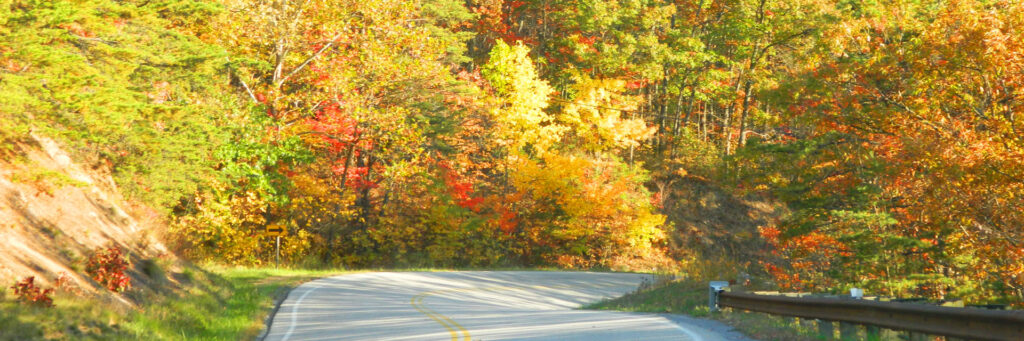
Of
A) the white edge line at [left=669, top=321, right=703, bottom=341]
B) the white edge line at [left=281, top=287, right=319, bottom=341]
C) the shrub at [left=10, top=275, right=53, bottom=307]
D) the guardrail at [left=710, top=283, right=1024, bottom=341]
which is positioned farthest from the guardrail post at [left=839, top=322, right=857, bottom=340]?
the shrub at [left=10, top=275, right=53, bottom=307]

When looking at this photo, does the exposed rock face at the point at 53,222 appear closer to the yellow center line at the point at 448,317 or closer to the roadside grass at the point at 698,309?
the yellow center line at the point at 448,317

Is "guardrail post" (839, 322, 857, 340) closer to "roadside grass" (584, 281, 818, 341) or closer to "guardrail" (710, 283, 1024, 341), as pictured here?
"guardrail" (710, 283, 1024, 341)

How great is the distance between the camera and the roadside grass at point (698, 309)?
456 inches

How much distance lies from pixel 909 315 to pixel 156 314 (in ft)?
38.8

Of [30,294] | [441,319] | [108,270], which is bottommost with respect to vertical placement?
[441,319]

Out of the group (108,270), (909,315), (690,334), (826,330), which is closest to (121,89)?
(108,270)

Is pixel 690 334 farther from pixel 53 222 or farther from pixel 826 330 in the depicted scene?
pixel 53 222

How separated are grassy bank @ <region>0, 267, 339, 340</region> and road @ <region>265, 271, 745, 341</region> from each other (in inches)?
32.1

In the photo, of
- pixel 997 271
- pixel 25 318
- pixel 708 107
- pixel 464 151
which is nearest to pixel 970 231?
pixel 997 271

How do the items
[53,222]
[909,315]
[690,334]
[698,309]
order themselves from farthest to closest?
[698,309], [53,222], [690,334], [909,315]

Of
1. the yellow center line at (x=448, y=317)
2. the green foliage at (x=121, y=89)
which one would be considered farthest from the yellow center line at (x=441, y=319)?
the green foliage at (x=121, y=89)

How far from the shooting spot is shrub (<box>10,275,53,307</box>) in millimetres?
10570

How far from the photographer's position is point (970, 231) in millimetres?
15430

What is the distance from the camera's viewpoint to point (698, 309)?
16.2 meters
